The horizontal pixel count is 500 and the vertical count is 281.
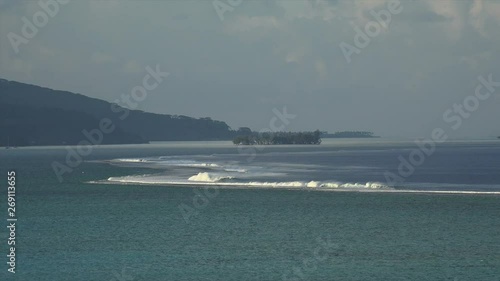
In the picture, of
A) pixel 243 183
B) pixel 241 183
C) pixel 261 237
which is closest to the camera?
pixel 261 237

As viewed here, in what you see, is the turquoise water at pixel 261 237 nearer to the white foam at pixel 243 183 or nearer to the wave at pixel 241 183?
the white foam at pixel 243 183

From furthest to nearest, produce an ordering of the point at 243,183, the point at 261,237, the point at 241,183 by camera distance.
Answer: the point at 241,183, the point at 243,183, the point at 261,237

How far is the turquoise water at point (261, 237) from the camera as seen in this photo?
107 feet

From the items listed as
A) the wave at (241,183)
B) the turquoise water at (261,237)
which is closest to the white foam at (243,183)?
the wave at (241,183)

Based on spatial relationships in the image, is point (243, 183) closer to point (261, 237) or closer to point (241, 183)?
point (241, 183)

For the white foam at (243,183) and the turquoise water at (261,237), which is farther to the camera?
the white foam at (243,183)

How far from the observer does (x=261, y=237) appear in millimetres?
41875

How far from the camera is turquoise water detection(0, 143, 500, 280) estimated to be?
107 ft

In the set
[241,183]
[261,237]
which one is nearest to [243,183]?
[241,183]

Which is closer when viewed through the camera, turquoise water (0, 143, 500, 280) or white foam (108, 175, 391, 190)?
turquoise water (0, 143, 500, 280)

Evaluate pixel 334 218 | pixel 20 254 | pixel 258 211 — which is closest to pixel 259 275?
pixel 20 254

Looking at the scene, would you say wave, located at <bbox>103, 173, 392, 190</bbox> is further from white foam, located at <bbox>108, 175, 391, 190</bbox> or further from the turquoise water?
the turquoise water

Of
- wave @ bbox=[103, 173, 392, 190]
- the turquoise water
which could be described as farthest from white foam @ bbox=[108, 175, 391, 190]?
the turquoise water

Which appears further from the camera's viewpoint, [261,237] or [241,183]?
[241,183]
